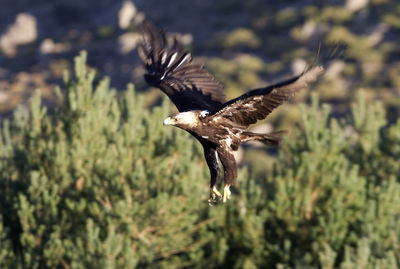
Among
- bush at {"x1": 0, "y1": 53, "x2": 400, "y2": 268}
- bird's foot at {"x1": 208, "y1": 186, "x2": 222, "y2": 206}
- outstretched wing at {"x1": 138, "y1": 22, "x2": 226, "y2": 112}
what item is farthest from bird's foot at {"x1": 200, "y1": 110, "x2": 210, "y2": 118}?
bush at {"x1": 0, "y1": 53, "x2": 400, "y2": 268}

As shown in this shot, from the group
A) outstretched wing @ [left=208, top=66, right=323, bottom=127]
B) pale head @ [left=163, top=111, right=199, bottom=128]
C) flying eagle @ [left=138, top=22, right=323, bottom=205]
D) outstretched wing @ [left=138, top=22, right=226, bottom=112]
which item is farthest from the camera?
outstretched wing @ [left=138, top=22, right=226, bottom=112]

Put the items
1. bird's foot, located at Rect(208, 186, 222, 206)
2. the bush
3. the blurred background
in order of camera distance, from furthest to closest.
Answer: the blurred background < the bush < bird's foot, located at Rect(208, 186, 222, 206)

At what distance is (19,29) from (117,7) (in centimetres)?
900

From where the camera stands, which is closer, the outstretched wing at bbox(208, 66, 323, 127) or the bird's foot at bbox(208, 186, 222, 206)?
the outstretched wing at bbox(208, 66, 323, 127)

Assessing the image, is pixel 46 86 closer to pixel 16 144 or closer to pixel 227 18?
pixel 227 18

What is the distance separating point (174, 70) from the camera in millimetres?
7688

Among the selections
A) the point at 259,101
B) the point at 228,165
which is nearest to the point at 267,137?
the point at 228,165

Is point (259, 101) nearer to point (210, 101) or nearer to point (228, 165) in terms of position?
point (228, 165)

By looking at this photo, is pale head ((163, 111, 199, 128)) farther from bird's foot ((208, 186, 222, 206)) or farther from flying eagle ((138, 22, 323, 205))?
bird's foot ((208, 186, 222, 206))

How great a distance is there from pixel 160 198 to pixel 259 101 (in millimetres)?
4774

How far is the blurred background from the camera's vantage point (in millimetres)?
36875

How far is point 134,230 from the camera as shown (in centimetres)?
1012

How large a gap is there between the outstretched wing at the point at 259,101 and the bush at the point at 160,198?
4405mm

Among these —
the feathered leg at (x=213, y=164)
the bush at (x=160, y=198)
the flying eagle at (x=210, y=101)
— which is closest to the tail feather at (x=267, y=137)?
the flying eagle at (x=210, y=101)
